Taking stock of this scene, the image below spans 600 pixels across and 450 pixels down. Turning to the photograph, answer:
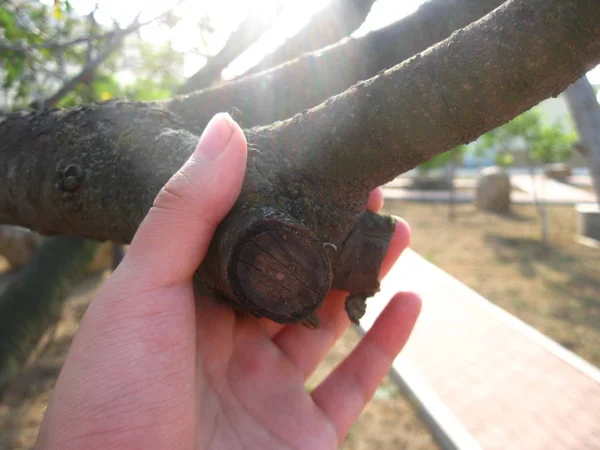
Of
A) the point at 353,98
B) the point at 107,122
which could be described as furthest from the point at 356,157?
the point at 107,122

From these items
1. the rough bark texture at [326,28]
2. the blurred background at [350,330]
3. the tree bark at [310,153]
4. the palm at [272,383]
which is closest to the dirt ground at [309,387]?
the blurred background at [350,330]

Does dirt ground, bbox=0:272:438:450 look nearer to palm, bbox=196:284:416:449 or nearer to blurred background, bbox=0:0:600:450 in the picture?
blurred background, bbox=0:0:600:450

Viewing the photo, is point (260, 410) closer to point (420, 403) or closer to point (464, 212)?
point (420, 403)

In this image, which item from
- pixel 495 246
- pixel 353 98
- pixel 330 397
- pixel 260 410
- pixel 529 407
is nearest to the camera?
pixel 353 98

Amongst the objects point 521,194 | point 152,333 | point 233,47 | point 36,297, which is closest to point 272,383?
point 152,333

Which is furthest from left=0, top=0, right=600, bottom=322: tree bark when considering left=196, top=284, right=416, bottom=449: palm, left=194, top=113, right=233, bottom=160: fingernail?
left=196, top=284, right=416, bottom=449: palm

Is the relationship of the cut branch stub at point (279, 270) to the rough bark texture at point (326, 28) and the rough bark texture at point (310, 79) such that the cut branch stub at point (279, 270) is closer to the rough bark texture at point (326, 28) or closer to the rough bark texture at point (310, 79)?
the rough bark texture at point (310, 79)
